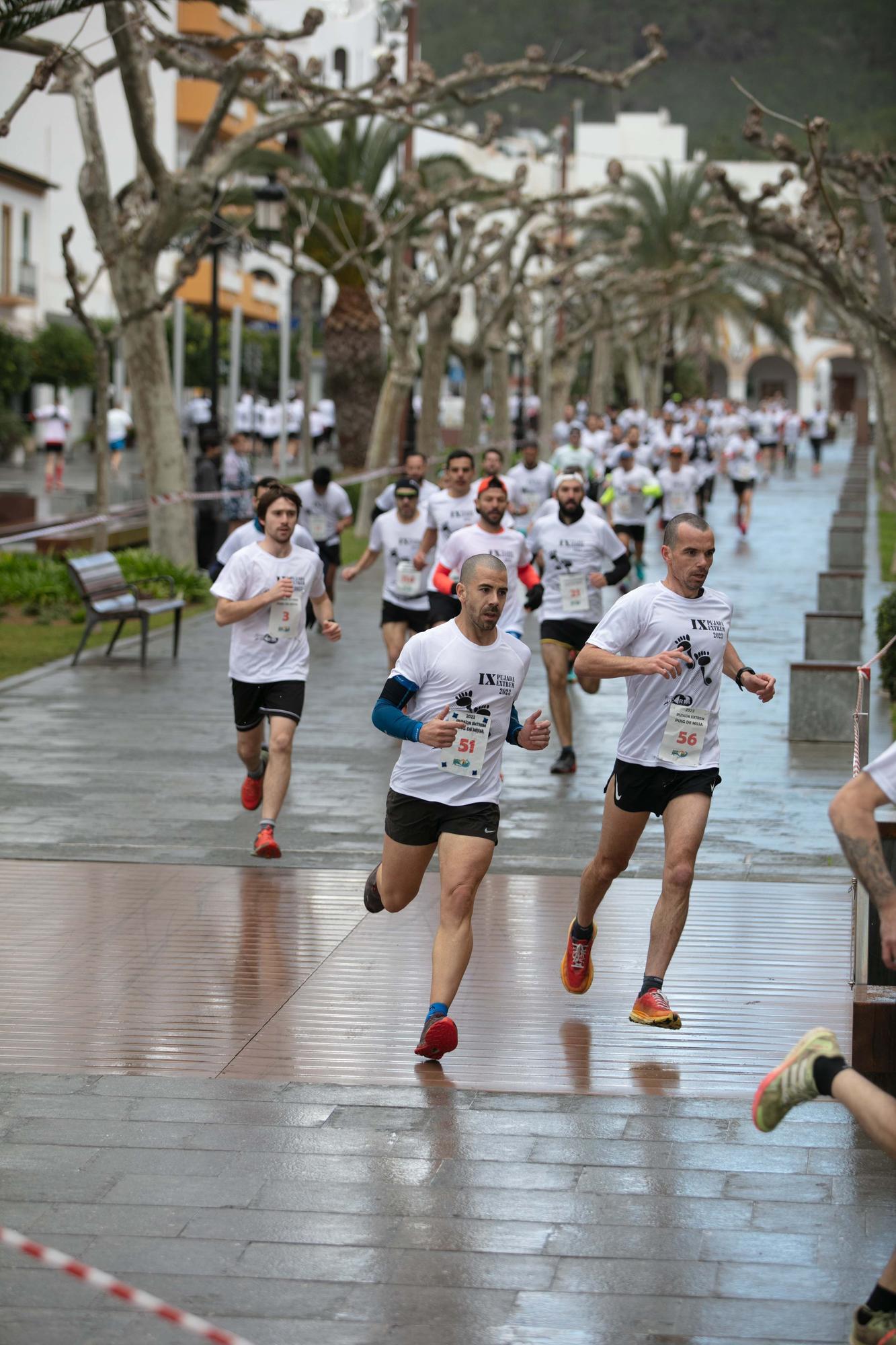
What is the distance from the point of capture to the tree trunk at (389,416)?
1178 inches

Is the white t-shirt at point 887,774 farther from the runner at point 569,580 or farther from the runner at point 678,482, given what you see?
the runner at point 678,482

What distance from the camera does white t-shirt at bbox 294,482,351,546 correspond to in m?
17.2

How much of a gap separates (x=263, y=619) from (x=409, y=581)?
371 centimetres

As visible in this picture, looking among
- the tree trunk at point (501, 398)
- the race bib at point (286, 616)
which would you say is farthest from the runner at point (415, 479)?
the tree trunk at point (501, 398)

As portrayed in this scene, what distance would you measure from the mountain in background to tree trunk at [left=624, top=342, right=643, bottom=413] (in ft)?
190

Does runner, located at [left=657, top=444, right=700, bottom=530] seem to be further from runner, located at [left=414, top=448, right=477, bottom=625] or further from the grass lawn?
runner, located at [left=414, top=448, right=477, bottom=625]

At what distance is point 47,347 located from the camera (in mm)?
44312

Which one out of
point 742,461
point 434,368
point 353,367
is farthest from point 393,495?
point 353,367

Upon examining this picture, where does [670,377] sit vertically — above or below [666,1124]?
above

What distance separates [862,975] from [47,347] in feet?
133

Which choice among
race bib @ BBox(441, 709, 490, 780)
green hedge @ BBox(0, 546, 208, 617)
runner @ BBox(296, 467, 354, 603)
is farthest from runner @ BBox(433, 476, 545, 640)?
green hedge @ BBox(0, 546, 208, 617)

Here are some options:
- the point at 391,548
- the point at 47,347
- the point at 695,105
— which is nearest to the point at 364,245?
the point at 47,347

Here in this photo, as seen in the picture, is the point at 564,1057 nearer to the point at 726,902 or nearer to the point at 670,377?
the point at 726,902

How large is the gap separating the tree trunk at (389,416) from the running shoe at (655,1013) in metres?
22.8
